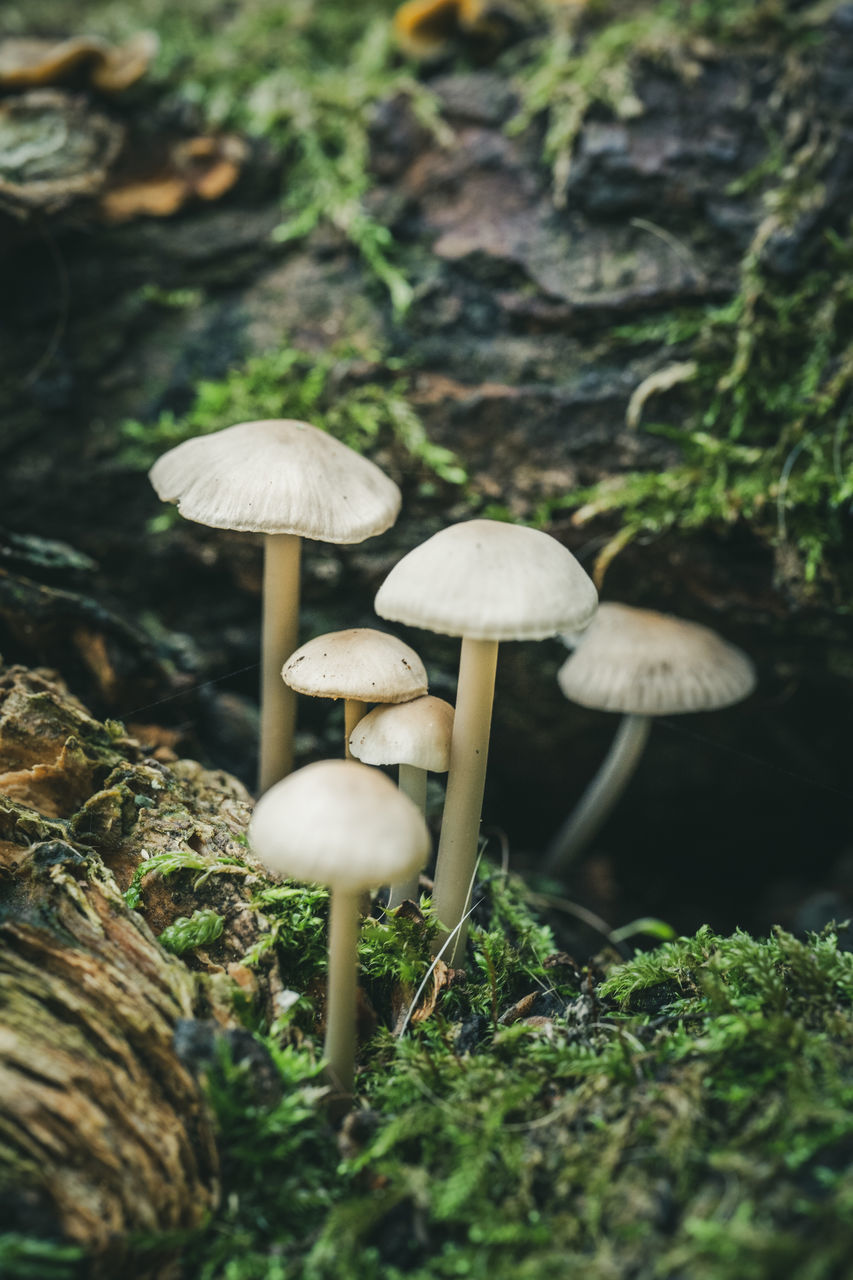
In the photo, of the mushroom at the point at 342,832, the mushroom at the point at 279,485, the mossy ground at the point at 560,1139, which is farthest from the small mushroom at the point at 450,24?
the mossy ground at the point at 560,1139

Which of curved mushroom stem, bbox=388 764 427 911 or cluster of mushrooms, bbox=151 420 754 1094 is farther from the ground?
cluster of mushrooms, bbox=151 420 754 1094

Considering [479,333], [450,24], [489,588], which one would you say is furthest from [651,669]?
[450,24]

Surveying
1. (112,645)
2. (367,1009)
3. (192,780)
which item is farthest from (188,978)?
(112,645)

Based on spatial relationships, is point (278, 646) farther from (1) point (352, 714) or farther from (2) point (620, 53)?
(2) point (620, 53)

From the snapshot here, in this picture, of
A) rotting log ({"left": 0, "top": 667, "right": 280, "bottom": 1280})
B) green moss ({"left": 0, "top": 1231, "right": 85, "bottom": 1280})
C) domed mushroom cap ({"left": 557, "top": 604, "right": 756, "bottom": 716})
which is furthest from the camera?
domed mushroom cap ({"left": 557, "top": 604, "right": 756, "bottom": 716})

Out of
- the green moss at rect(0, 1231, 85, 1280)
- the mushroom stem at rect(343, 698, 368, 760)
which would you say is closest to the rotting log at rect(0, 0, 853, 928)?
the mushroom stem at rect(343, 698, 368, 760)

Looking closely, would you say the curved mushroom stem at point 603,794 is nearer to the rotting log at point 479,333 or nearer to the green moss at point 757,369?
the rotting log at point 479,333

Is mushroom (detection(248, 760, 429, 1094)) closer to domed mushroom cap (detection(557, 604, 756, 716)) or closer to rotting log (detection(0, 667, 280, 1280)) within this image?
rotting log (detection(0, 667, 280, 1280))
